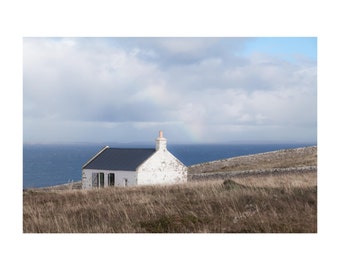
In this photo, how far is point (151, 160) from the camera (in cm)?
3177

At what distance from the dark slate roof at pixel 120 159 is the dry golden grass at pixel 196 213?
15.5 meters

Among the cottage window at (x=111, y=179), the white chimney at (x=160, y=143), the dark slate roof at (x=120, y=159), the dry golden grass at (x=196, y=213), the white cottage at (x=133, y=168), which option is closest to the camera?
the dry golden grass at (x=196, y=213)

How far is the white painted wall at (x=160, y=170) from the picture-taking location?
102ft

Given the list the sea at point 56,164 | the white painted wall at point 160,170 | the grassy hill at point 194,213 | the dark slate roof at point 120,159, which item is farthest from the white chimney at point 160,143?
the grassy hill at point 194,213

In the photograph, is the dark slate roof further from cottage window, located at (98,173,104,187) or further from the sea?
the sea

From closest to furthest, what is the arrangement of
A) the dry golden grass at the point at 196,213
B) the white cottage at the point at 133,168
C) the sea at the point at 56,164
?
the dry golden grass at the point at 196,213, the white cottage at the point at 133,168, the sea at the point at 56,164

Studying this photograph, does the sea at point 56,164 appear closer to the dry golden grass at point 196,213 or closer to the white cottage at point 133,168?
the white cottage at point 133,168

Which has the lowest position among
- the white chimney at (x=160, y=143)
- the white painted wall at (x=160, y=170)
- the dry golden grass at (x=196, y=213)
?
the dry golden grass at (x=196, y=213)

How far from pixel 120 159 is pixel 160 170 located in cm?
267

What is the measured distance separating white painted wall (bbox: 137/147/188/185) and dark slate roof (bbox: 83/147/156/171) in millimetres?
397

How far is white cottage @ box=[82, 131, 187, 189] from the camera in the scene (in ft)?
102

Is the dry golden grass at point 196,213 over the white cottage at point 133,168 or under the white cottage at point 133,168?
under

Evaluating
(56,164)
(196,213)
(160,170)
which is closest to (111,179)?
(160,170)

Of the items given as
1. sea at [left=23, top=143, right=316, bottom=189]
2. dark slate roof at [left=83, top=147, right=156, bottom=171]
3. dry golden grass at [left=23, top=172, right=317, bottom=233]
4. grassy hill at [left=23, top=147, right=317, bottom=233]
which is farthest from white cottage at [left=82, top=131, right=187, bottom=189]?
dry golden grass at [left=23, top=172, right=317, bottom=233]
